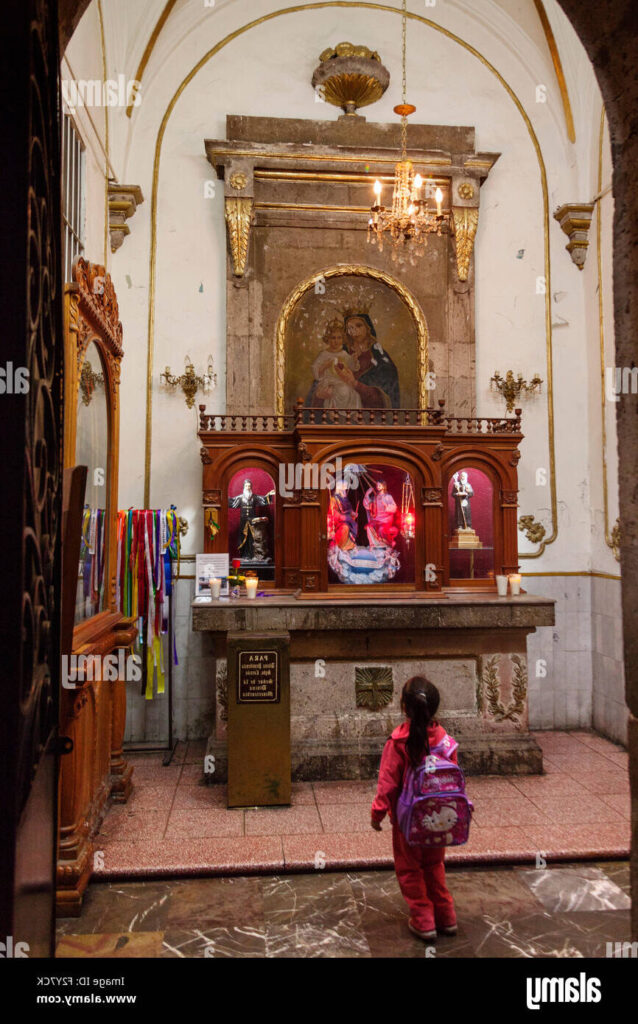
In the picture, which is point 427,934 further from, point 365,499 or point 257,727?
point 365,499

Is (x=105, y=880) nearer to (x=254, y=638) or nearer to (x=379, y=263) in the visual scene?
(x=254, y=638)

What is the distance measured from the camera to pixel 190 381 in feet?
27.3

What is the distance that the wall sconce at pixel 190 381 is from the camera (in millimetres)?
8320

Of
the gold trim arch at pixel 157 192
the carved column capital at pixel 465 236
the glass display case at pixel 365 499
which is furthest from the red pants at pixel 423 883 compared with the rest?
the carved column capital at pixel 465 236

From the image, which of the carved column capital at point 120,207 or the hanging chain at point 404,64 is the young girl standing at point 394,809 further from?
the hanging chain at point 404,64

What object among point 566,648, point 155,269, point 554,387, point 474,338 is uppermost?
point 155,269

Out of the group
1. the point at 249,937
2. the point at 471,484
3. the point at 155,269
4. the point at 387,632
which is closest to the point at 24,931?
the point at 249,937

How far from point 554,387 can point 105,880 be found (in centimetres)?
696

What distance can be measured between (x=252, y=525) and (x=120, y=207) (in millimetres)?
3807

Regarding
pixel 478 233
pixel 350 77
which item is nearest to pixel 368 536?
pixel 478 233

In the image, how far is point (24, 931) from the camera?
1614 mm

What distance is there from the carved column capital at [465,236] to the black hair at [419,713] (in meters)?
6.08

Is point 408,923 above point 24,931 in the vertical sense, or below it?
below

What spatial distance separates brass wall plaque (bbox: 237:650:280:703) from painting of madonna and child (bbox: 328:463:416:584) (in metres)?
A: 1.38
